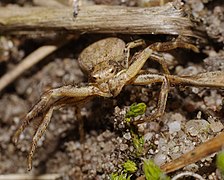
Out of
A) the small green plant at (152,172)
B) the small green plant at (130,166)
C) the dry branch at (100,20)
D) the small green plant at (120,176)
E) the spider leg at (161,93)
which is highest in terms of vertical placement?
the dry branch at (100,20)

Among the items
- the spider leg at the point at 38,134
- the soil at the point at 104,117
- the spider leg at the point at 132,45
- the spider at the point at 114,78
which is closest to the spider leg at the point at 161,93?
the spider at the point at 114,78

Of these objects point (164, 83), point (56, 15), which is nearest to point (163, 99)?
point (164, 83)

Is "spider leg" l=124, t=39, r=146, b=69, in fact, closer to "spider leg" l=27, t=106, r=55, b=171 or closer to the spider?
the spider

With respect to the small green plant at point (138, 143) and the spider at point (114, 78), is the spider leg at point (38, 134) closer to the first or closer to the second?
the spider at point (114, 78)

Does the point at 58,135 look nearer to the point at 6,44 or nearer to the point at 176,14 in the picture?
the point at 6,44

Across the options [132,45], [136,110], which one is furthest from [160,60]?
[136,110]

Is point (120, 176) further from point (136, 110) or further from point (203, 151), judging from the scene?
point (203, 151)
